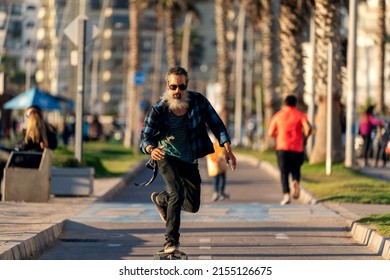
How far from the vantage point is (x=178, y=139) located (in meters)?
13.3

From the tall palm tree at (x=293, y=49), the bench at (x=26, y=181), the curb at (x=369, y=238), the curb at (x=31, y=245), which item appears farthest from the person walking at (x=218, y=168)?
the tall palm tree at (x=293, y=49)

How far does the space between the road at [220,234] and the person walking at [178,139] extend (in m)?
0.72

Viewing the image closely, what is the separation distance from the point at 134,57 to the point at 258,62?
3440 inches

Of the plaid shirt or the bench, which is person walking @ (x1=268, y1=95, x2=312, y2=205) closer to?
the bench

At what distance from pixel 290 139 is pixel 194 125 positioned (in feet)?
30.6

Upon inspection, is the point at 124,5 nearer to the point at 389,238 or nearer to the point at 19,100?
the point at 19,100

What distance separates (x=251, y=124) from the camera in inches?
3103

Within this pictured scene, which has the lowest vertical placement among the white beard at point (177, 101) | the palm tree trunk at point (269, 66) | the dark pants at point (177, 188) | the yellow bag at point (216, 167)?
the yellow bag at point (216, 167)

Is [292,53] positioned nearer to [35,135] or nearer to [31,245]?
[35,135]

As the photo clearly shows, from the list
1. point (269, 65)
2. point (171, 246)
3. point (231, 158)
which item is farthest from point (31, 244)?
point (269, 65)

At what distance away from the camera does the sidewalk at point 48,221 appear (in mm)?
13672

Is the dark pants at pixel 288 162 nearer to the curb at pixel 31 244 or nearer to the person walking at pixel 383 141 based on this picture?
the curb at pixel 31 244

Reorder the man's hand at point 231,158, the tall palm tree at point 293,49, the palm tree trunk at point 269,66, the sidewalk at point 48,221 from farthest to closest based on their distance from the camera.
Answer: the palm tree trunk at point 269,66 < the tall palm tree at point 293,49 < the sidewalk at point 48,221 < the man's hand at point 231,158

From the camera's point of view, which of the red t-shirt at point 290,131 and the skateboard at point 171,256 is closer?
the skateboard at point 171,256
